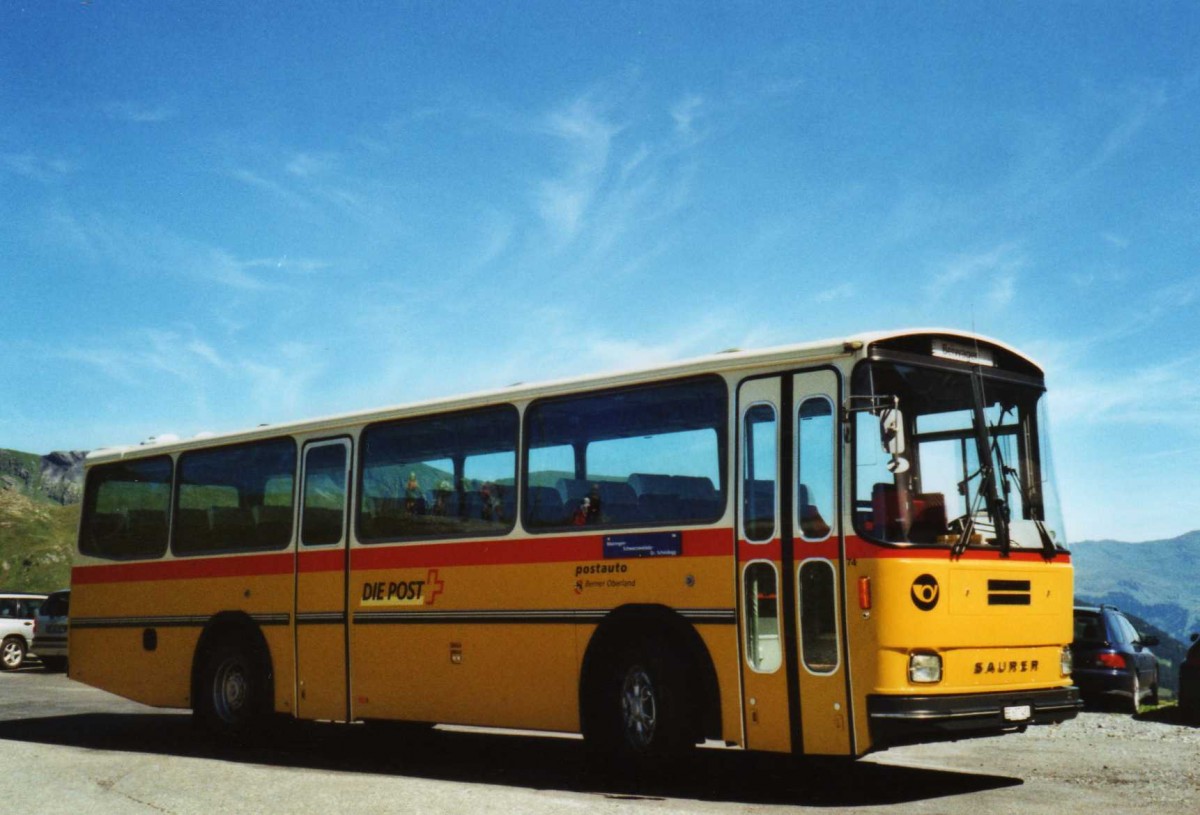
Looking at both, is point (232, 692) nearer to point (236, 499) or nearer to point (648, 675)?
point (236, 499)

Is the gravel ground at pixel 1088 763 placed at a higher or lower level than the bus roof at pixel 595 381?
lower

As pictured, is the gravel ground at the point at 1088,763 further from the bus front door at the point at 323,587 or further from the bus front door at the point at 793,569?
the bus front door at the point at 323,587

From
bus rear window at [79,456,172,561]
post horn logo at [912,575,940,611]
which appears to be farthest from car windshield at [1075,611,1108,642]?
bus rear window at [79,456,172,561]

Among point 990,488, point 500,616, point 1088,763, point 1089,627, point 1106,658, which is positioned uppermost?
point 990,488

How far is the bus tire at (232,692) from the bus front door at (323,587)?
2.02 ft

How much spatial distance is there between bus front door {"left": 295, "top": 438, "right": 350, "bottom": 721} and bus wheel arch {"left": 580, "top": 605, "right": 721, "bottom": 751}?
347 centimetres

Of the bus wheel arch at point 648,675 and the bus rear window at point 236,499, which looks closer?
the bus wheel arch at point 648,675

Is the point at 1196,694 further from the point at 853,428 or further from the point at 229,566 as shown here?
the point at 229,566

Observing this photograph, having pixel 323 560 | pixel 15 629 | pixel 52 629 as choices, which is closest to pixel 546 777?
pixel 323 560

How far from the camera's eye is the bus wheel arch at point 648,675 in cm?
960

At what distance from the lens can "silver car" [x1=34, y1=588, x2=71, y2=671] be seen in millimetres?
27484

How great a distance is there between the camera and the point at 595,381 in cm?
1082

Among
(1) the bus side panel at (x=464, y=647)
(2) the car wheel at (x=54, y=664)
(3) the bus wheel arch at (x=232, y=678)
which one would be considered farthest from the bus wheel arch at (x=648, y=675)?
(2) the car wheel at (x=54, y=664)

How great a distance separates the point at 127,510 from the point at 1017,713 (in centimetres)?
1085
